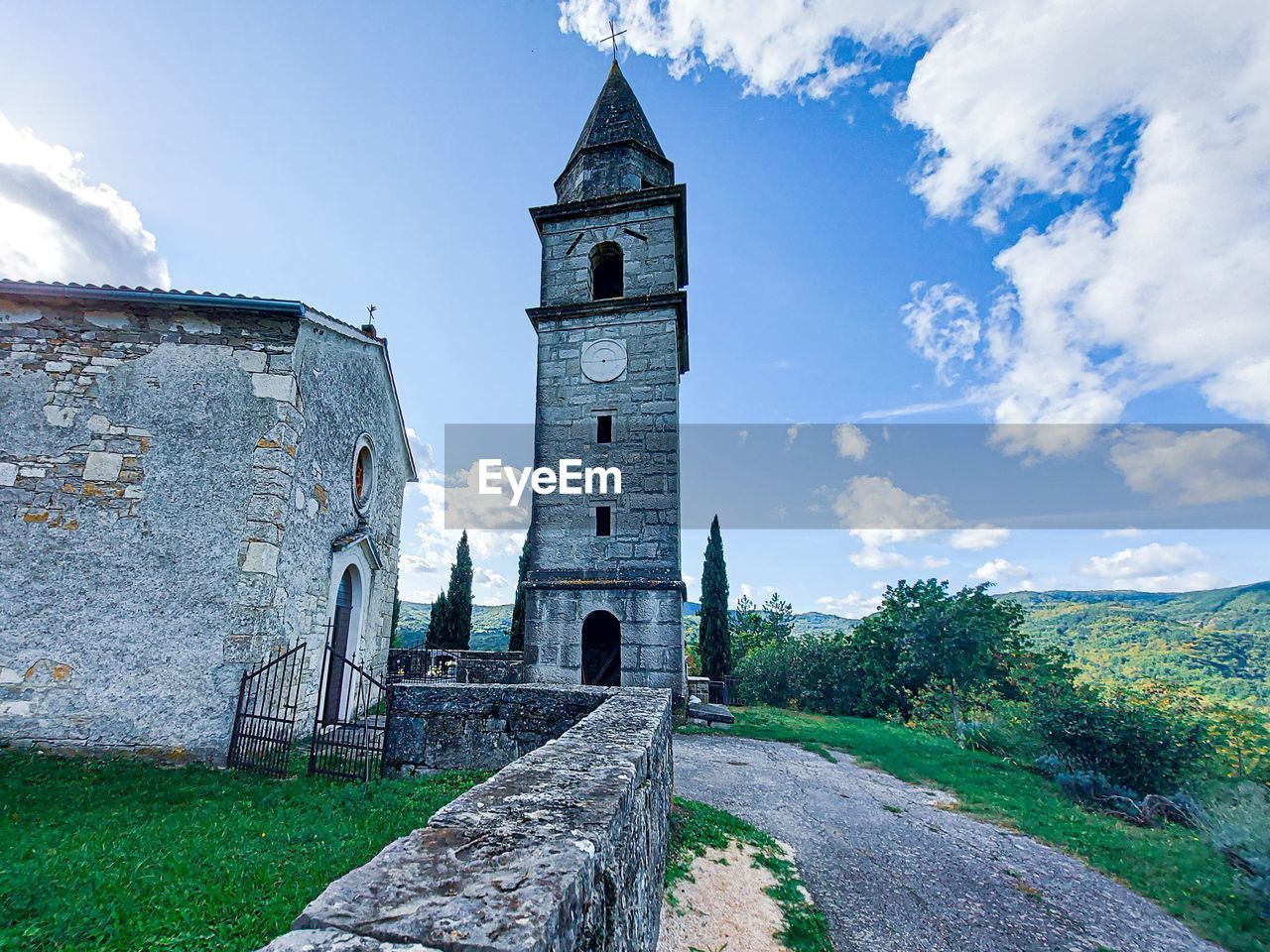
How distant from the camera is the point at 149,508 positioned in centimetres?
693

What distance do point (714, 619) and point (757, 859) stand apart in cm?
1805

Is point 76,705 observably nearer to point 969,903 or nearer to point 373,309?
point 373,309

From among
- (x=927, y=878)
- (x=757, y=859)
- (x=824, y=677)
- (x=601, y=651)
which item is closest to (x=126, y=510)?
(x=757, y=859)

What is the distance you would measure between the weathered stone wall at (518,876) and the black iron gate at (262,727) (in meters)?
4.92

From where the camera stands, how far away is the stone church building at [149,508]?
6453 millimetres

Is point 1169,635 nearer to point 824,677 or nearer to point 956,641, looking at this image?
point 956,641

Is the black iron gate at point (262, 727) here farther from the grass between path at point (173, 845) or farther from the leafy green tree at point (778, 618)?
the leafy green tree at point (778, 618)

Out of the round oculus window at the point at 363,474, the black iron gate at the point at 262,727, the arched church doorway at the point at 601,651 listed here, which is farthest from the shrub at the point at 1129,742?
the round oculus window at the point at 363,474

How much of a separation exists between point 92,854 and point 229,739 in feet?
9.47

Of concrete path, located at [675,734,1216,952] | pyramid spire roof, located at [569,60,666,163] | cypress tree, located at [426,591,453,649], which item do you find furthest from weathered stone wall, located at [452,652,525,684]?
pyramid spire roof, located at [569,60,666,163]

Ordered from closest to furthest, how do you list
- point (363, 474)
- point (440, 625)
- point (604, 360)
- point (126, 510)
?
point (126, 510) < point (363, 474) < point (604, 360) < point (440, 625)

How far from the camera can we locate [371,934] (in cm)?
129

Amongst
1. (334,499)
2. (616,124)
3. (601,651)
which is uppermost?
(616,124)

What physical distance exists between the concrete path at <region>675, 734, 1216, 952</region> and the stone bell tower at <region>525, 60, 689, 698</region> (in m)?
3.68
